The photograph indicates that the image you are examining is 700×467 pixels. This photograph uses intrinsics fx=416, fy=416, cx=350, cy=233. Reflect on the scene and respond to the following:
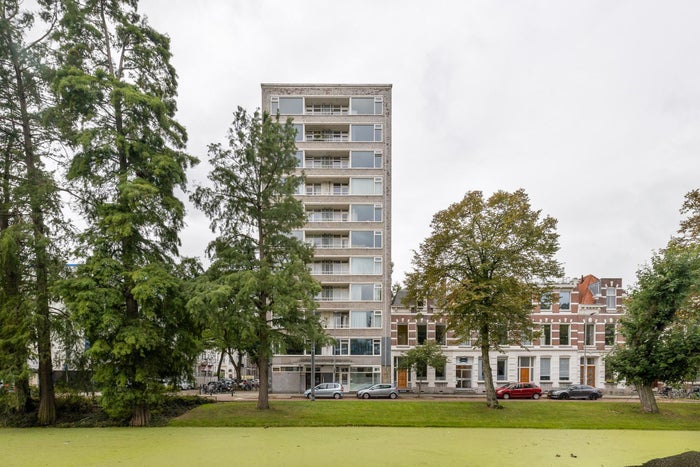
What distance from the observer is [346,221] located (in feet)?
122

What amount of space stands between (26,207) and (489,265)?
2043 cm

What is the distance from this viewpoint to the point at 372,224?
122 feet

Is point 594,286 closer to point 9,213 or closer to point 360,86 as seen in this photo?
point 360,86

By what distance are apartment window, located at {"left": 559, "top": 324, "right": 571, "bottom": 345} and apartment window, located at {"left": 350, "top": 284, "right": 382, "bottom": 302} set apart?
53.6 ft

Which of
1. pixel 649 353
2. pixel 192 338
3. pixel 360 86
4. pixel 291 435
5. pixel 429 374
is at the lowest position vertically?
pixel 429 374

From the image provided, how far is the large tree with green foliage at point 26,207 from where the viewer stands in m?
15.2

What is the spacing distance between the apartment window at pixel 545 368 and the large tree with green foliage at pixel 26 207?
35.3 metres

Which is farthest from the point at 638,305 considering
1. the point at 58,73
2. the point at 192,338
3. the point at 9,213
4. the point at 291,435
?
the point at 9,213

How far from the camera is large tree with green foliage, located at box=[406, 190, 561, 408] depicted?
21.0 metres

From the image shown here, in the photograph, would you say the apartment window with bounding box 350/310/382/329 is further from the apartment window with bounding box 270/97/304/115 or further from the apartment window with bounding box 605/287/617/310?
the apartment window with bounding box 605/287/617/310

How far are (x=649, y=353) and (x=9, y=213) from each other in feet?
95.1

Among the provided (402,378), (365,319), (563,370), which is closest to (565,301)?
(563,370)

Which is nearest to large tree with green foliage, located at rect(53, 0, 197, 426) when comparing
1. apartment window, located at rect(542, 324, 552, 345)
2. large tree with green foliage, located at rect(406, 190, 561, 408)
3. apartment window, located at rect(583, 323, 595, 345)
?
large tree with green foliage, located at rect(406, 190, 561, 408)

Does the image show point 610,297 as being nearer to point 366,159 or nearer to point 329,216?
point 366,159
